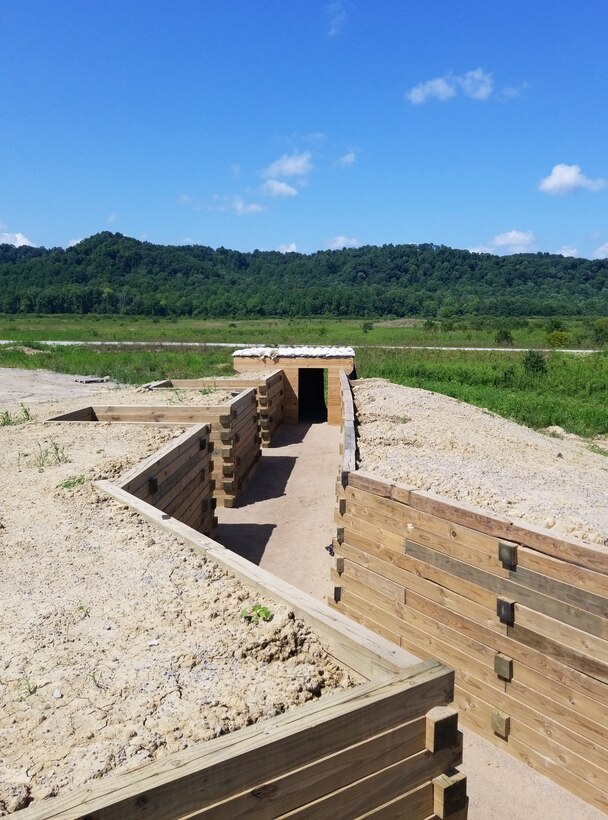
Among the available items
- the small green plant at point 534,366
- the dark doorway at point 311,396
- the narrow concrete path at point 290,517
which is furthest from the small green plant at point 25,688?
the small green plant at point 534,366

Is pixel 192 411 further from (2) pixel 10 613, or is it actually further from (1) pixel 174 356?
(1) pixel 174 356

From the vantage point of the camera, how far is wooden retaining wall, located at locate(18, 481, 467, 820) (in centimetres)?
207

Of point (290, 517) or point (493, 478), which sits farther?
point (290, 517)

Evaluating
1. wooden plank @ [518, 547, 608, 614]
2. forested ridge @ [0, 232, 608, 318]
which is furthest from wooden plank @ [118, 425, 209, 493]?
forested ridge @ [0, 232, 608, 318]

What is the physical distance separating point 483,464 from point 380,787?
15.9 ft

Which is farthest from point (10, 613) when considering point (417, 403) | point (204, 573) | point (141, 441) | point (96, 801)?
point (417, 403)

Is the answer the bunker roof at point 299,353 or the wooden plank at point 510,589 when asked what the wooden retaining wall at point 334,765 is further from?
the bunker roof at point 299,353

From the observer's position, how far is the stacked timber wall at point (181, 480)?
6.17 meters

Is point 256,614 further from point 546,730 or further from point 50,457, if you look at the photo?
point 50,457

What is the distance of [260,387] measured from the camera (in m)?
14.4

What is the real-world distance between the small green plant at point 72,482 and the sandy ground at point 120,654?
2.52 ft

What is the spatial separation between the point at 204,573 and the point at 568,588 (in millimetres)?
2300

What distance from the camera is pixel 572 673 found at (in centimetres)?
418

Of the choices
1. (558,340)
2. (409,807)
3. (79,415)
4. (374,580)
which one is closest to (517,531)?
(374,580)
